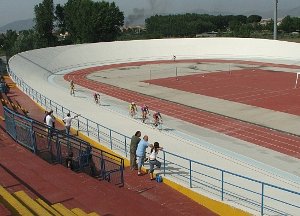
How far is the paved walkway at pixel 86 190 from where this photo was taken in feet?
30.3

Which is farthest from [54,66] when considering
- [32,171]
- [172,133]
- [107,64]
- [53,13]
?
[53,13]

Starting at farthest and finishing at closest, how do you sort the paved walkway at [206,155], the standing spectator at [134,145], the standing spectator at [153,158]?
the paved walkway at [206,155]
the standing spectator at [134,145]
the standing spectator at [153,158]

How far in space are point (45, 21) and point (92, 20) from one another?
1337 centimetres

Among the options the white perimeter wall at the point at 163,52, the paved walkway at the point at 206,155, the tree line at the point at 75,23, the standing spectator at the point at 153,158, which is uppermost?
the tree line at the point at 75,23

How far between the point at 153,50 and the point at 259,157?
47.8 meters

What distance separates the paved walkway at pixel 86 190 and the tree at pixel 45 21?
85540 mm

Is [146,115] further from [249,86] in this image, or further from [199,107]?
[249,86]

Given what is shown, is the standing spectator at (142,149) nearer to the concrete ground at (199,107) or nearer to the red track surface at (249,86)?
the concrete ground at (199,107)

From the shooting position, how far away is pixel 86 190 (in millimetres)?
10156

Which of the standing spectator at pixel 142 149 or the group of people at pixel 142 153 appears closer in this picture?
the group of people at pixel 142 153

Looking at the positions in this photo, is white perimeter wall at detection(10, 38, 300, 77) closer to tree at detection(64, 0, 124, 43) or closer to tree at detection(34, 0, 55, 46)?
tree at detection(64, 0, 124, 43)

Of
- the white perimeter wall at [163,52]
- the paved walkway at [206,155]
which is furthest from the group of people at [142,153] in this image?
the white perimeter wall at [163,52]

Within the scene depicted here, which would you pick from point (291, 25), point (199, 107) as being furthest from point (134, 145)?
point (291, 25)

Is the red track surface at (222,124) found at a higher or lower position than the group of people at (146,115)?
lower
